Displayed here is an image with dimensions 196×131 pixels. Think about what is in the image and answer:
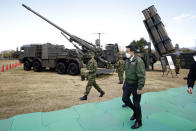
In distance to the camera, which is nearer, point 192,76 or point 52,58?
point 192,76

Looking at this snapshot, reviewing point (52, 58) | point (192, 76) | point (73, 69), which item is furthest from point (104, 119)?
point (52, 58)

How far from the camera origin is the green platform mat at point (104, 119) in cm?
268

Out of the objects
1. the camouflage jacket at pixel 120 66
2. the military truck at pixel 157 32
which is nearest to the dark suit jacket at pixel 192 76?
the camouflage jacket at pixel 120 66

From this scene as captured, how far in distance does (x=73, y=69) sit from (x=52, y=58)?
84.2 inches

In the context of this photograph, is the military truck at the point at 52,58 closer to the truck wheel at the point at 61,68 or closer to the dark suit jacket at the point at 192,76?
the truck wheel at the point at 61,68

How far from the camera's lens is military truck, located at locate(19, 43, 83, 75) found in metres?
9.84

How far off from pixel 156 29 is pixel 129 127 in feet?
32.3

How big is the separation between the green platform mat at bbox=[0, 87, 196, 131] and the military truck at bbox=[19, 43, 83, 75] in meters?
6.20

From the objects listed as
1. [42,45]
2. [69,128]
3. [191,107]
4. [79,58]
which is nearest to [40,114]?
[69,128]

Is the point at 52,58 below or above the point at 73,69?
above

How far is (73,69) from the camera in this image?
32.4ft

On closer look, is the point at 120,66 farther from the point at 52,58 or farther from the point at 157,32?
the point at 52,58

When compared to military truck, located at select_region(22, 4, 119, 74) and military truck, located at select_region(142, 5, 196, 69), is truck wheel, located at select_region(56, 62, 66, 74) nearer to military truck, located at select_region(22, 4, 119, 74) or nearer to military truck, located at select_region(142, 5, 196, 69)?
military truck, located at select_region(22, 4, 119, 74)

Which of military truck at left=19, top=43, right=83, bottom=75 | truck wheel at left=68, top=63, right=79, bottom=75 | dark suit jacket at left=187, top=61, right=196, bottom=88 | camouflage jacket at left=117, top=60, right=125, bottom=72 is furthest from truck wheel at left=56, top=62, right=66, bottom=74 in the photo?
dark suit jacket at left=187, top=61, right=196, bottom=88
